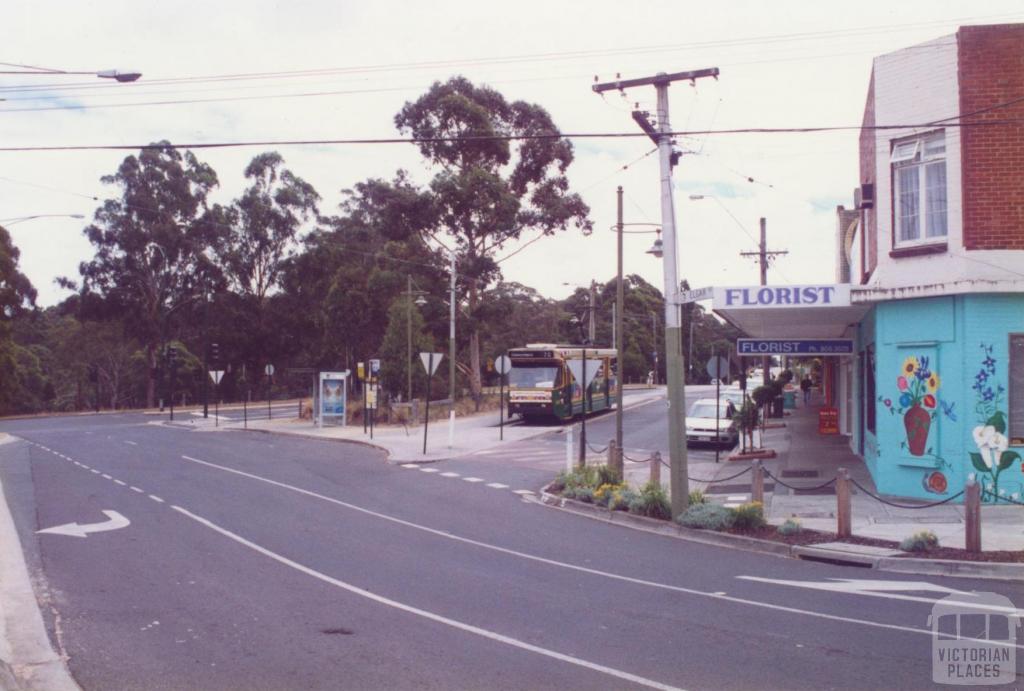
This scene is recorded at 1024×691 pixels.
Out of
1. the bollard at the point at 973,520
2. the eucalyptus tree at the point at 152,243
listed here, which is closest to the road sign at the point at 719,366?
the bollard at the point at 973,520

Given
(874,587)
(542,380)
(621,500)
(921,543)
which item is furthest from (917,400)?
(542,380)

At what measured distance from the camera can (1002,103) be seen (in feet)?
51.0

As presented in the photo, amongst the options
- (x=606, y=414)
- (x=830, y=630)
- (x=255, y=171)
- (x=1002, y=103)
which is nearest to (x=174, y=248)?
(x=255, y=171)

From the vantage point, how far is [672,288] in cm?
1501

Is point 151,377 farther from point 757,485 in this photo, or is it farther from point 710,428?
point 757,485

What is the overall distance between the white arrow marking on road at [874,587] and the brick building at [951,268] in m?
5.88

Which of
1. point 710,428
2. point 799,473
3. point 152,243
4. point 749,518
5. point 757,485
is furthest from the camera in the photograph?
point 152,243

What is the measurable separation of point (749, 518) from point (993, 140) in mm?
7850

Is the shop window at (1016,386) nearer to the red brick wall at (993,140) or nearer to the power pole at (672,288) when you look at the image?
the red brick wall at (993,140)

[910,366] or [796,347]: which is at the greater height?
[796,347]

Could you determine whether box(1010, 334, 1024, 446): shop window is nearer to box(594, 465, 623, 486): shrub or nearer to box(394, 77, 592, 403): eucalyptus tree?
box(594, 465, 623, 486): shrub

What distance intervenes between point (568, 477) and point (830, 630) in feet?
36.1

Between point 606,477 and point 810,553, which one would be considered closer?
point 810,553

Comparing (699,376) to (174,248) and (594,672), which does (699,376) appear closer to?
(174,248)
